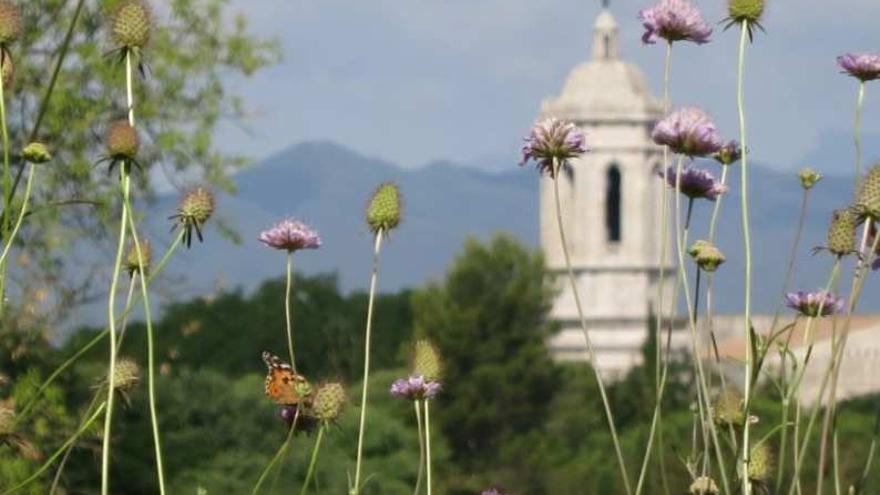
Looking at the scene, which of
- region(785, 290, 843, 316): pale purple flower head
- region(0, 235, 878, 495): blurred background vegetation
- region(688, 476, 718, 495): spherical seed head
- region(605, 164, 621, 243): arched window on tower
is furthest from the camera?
region(605, 164, 621, 243): arched window on tower

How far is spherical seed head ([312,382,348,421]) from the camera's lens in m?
3.77

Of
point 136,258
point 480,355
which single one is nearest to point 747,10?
point 136,258

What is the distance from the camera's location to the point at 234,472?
19438 millimetres

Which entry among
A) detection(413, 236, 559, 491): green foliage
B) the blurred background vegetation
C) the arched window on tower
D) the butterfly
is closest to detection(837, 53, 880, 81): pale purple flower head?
the butterfly

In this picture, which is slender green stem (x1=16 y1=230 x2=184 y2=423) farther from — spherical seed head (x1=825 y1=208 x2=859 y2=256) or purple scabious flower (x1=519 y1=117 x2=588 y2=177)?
spherical seed head (x1=825 y1=208 x2=859 y2=256)

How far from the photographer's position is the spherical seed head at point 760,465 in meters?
3.76

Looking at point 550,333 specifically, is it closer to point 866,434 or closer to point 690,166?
point 866,434

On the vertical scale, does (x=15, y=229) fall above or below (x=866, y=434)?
above

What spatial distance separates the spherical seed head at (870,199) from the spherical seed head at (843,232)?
0.10 feet

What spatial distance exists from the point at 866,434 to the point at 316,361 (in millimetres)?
27145

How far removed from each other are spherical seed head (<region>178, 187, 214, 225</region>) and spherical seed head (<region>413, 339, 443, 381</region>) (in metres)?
0.35

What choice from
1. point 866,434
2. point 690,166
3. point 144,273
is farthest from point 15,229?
point 866,434

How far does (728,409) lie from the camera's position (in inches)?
152

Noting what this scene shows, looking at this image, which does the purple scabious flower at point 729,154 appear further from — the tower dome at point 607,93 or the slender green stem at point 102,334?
the tower dome at point 607,93
